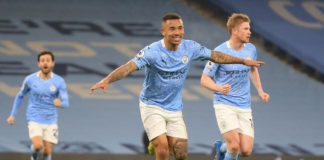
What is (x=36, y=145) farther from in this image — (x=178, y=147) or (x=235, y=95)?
(x=178, y=147)

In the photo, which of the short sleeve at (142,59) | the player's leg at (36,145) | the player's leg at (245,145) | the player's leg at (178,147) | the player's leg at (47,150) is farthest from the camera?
the player's leg at (47,150)

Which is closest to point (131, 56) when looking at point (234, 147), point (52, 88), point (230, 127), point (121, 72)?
point (52, 88)

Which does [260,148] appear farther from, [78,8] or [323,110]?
[78,8]

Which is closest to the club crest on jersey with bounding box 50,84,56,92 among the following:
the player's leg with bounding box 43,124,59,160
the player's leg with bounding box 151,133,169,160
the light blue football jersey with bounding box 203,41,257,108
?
the player's leg with bounding box 43,124,59,160

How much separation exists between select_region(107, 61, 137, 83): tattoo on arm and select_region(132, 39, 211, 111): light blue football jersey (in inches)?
10.2

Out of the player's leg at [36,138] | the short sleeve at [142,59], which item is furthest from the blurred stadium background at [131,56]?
the short sleeve at [142,59]

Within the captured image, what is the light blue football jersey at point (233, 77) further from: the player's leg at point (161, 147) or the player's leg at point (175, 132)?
the player's leg at point (161, 147)

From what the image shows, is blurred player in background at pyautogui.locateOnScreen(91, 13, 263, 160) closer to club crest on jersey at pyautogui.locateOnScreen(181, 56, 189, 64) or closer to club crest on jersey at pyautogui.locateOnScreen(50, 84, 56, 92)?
club crest on jersey at pyautogui.locateOnScreen(181, 56, 189, 64)

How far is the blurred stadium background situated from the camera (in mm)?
18578

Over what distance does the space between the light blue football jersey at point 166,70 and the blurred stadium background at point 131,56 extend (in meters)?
8.66

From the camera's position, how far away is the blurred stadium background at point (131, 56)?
18.6m

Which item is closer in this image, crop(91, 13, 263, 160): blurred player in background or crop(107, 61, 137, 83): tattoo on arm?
crop(107, 61, 137, 83): tattoo on arm

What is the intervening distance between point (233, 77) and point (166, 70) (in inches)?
63.9

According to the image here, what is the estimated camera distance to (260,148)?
18.6 m
